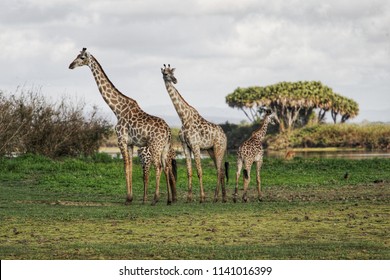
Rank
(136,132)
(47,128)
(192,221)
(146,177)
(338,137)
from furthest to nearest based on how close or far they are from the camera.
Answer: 1. (338,137)
2. (47,128)
3. (146,177)
4. (136,132)
5. (192,221)

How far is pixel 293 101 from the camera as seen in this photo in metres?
71.0

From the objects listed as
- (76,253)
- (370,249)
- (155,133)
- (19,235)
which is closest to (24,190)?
(155,133)

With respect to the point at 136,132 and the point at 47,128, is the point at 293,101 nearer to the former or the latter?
the point at 47,128

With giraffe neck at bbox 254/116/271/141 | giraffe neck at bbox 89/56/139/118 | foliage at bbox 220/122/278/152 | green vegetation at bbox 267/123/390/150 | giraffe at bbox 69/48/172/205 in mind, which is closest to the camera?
giraffe at bbox 69/48/172/205

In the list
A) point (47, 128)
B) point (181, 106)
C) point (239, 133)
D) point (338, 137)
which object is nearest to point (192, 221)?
point (181, 106)

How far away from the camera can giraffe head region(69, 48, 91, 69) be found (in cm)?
1927

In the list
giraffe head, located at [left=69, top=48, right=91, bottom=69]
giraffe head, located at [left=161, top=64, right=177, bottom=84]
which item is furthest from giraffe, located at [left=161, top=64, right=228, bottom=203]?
giraffe head, located at [left=69, top=48, right=91, bottom=69]

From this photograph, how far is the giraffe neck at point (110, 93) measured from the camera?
1927 centimetres

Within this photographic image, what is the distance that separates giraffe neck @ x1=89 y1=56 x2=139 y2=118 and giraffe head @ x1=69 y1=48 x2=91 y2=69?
0.46ft

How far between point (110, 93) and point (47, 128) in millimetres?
14649

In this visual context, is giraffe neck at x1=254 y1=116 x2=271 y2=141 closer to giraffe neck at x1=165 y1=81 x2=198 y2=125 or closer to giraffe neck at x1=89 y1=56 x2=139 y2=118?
giraffe neck at x1=165 y1=81 x2=198 y2=125
